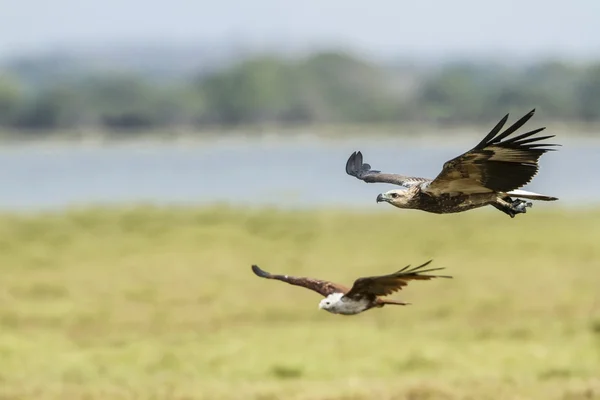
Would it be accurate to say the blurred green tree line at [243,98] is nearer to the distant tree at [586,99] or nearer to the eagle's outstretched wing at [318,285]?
the distant tree at [586,99]

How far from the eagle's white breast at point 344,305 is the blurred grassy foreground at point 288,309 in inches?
293

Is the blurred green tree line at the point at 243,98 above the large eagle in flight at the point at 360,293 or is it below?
below

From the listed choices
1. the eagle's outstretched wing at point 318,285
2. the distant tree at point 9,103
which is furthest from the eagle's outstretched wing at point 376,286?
the distant tree at point 9,103

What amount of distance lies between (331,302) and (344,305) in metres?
0.07

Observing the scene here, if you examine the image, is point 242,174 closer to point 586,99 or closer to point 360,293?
point 586,99

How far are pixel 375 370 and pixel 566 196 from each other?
88.8 ft

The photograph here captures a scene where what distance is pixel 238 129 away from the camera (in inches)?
3809

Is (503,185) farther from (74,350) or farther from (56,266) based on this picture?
(56,266)

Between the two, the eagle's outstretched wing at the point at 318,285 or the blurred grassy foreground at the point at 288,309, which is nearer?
the eagle's outstretched wing at the point at 318,285

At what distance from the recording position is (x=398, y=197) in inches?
247

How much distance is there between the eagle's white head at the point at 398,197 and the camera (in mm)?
6234

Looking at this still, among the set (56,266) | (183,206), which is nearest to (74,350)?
(56,266)

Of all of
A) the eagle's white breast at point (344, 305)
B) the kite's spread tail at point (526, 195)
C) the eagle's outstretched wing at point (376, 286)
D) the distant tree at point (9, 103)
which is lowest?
the distant tree at point (9, 103)

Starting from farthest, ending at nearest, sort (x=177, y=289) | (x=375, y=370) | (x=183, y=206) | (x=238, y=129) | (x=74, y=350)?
(x=238, y=129) → (x=183, y=206) → (x=177, y=289) → (x=74, y=350) → (x=375, y=370)
